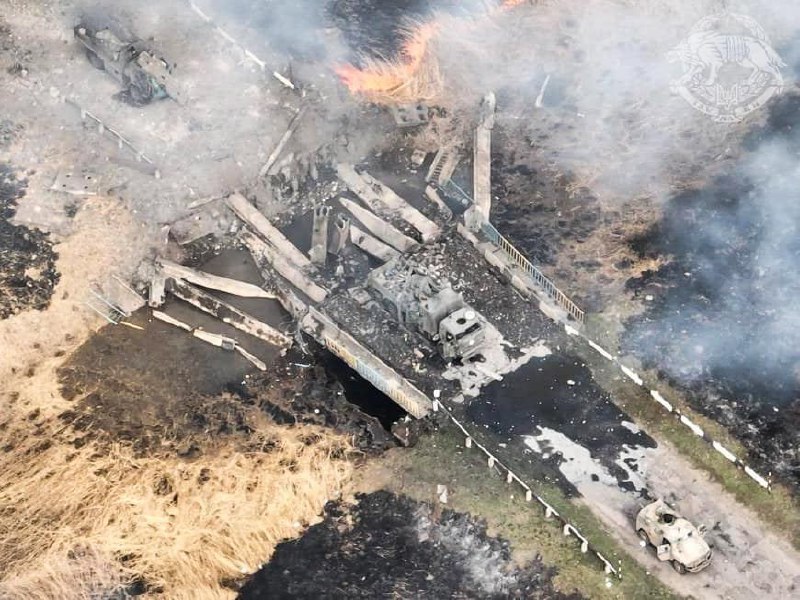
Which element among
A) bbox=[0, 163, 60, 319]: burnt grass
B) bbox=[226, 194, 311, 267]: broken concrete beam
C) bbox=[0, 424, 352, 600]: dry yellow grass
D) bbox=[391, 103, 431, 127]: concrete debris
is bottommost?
bbox=[0, 163, 60, 319]: burnt grass

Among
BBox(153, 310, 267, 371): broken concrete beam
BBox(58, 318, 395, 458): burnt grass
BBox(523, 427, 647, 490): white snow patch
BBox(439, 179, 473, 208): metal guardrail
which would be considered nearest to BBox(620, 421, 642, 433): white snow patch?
BBox(523, 427, 647, 490): white snow patch

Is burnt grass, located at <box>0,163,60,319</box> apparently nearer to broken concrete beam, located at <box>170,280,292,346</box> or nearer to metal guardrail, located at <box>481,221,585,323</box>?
broken concrete beam, located at <box>170,280,292,346</box>

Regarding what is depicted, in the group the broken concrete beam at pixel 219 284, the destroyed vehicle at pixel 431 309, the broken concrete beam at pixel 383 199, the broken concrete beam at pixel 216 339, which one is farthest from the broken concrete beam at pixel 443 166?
the broken concrete beam at pixel 216 339

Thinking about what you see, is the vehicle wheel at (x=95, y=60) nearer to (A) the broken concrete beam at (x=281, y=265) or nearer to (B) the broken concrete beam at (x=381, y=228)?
(A) the broken concrete beam at (x=281, y=265)

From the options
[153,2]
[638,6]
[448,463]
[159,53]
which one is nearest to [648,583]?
[448,463]

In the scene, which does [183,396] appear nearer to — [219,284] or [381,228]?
[219,284]
